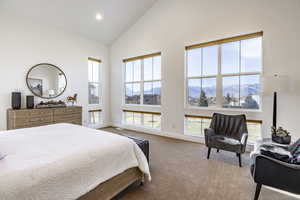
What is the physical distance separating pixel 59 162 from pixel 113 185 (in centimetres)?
71

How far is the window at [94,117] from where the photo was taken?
18.0ft

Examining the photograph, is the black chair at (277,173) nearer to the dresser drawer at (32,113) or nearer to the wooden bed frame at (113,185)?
the wooden bed frame at (113,185)

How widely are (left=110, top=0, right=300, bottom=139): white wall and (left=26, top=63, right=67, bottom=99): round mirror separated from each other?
74.1 inches

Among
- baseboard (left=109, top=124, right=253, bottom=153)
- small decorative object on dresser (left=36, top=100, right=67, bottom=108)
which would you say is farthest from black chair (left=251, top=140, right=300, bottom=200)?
small decorative object on dresser (left=36, top=100, right=67, bottom=108)

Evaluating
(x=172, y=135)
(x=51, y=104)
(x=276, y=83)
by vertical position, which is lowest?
(x=172, y=135)

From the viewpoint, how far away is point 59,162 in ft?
4.49

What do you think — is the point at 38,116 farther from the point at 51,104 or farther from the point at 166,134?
the point at 166,134

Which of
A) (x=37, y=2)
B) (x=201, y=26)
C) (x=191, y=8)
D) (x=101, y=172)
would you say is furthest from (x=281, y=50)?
(x=37, y=2)

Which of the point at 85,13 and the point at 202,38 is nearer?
the point at 202,38

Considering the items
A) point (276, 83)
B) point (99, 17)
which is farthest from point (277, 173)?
point (99, 17)

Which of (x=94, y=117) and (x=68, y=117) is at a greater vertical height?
(x=68, y=117)

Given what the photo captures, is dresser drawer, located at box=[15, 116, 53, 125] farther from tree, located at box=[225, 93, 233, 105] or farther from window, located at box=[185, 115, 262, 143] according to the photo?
tree, located at box=[225, 93, 233, 105]

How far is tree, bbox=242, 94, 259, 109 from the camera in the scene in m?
3.47

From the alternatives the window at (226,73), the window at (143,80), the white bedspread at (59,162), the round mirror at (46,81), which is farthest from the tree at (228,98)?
the round mirror at (46,81)
